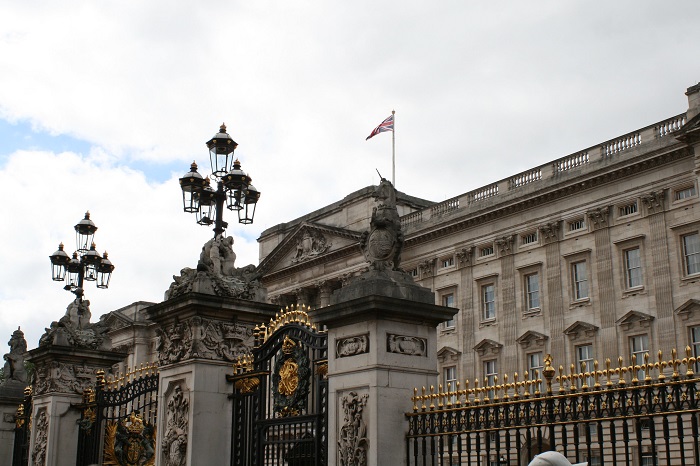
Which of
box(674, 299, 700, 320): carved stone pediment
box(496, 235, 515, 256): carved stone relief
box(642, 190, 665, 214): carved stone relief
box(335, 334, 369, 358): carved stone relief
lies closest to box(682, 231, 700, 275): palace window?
box(674, 299, 700, 320): carved stone pediment

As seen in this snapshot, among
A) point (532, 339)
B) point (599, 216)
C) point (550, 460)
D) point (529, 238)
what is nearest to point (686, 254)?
point (599, 216)

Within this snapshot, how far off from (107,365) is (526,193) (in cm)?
3191

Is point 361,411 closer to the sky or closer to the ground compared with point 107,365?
closer to the ground

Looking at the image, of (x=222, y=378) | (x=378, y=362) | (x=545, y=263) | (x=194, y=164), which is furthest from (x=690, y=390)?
(x=545, y=263)

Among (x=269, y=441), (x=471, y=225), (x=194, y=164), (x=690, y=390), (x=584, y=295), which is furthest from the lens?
(x=471, y=225)

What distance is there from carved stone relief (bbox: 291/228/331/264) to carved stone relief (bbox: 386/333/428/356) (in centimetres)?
4898

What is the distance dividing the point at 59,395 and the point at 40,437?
0.98 meters

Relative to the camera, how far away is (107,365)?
1828cm

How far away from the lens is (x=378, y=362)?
33.7 feet

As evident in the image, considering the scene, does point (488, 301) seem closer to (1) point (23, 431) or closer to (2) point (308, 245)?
(2) point (308, 245)

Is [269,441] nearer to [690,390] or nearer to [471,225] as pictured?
[690,390]

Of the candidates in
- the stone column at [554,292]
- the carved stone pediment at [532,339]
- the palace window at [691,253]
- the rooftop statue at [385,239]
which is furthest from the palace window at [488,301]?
the rooftop statue at [385,239]

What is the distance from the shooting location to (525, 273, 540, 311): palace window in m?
45.8

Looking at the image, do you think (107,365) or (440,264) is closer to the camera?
(107,365)
